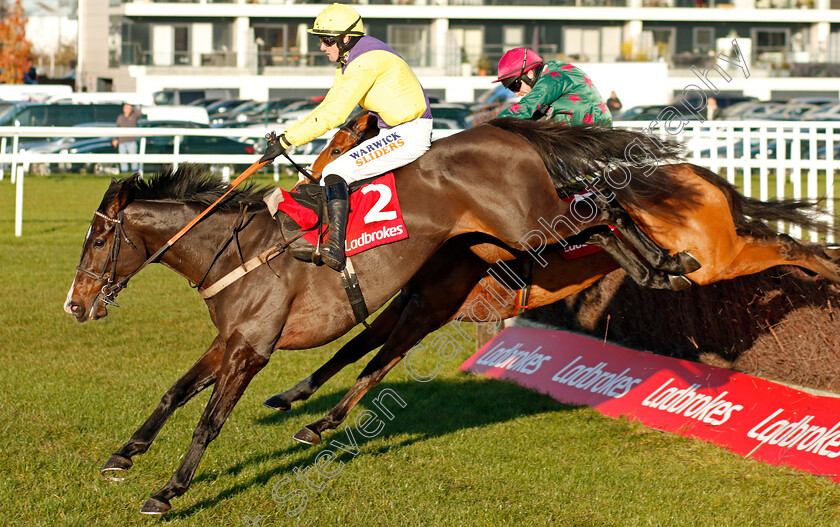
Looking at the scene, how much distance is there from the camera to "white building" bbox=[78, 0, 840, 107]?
137 ft

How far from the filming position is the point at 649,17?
44.6 meters

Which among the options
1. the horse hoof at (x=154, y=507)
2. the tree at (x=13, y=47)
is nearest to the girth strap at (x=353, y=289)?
the horse hoof at (x=154, y=507)

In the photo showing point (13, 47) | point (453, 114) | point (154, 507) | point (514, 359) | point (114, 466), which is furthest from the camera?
point (13, 47)

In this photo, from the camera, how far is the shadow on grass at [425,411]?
5293mm

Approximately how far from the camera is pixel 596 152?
16.3 ft

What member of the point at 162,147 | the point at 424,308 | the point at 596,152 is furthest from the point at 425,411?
the point at 162,147

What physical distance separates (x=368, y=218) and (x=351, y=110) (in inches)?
22.6

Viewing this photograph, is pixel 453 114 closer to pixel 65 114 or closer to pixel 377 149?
pixel 65 114

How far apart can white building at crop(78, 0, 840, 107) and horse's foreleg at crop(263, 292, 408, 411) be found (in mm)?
36366

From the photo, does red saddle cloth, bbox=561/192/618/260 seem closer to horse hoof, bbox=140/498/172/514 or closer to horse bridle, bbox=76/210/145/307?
horse bridle, bbox=76/210/145/307

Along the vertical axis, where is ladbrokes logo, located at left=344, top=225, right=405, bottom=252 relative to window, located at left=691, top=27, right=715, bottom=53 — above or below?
below

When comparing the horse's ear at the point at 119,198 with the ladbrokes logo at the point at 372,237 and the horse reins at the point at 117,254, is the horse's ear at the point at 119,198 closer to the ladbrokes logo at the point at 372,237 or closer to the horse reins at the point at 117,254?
the horse reins at the point at 117,254

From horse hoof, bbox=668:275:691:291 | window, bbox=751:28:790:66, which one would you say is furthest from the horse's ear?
window, bbox=751:28:790:66

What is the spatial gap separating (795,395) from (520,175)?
7.09ft
